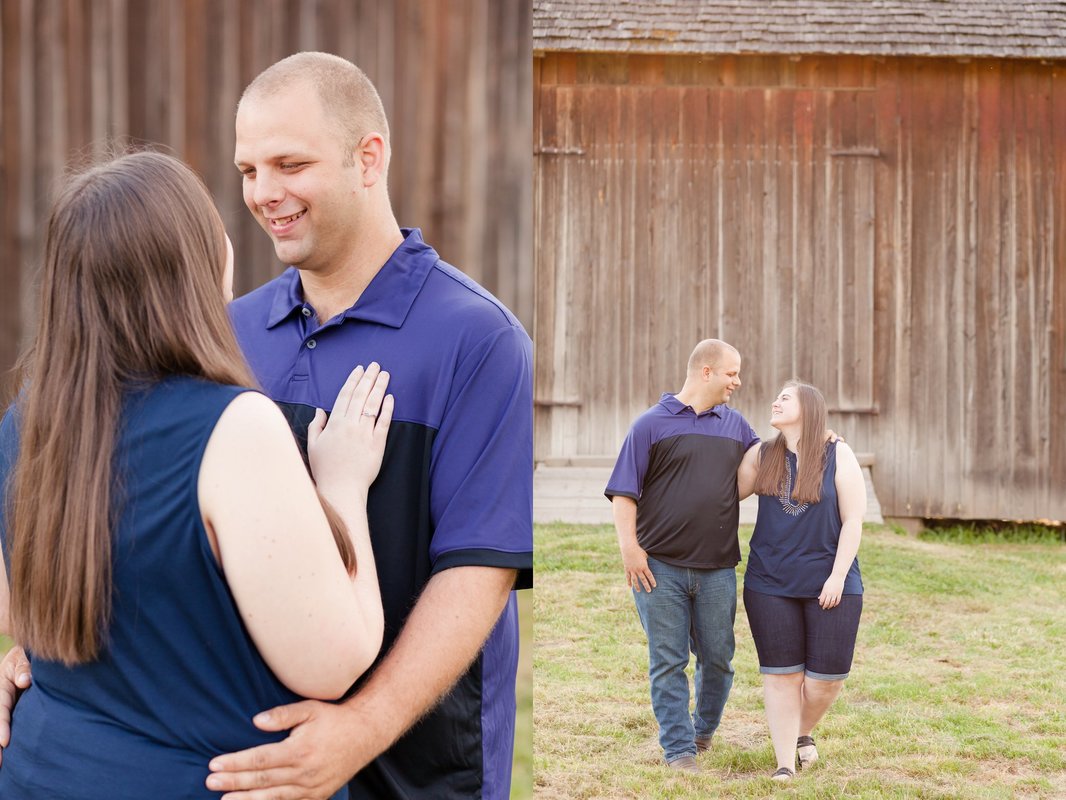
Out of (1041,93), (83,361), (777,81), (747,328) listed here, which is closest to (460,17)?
(777,81)

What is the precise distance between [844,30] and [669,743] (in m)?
1.94

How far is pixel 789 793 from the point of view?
2637 millimetres

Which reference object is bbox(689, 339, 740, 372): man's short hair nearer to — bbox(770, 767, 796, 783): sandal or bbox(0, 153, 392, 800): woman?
bbox(770, 767, 796, 783): sandal

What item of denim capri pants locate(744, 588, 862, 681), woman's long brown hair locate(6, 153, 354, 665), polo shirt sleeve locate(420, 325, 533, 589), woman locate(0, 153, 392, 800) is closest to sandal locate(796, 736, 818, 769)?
denim capri pants locate(744, 588, 862, 681)

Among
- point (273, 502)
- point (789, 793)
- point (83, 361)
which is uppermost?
point (83, 361)

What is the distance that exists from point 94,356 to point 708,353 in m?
1.73

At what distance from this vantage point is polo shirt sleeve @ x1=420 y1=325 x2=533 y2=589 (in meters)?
1.56

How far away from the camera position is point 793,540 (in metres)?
2.48

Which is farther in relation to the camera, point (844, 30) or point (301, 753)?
point (844, 30)

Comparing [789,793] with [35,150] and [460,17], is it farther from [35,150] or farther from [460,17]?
[35,150]

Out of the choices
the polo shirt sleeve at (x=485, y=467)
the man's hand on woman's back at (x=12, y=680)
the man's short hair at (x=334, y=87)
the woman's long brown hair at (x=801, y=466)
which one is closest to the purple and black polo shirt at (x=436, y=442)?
the polo shirt sleeve at (x=485, y=467)

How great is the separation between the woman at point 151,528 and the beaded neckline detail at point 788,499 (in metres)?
1.40

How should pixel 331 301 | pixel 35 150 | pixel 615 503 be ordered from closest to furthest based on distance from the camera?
1. pixel 331 301
2. pixel 615 503
3. pixel 35 150

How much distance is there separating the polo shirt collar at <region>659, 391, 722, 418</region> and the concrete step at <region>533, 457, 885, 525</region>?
32 centimetres
